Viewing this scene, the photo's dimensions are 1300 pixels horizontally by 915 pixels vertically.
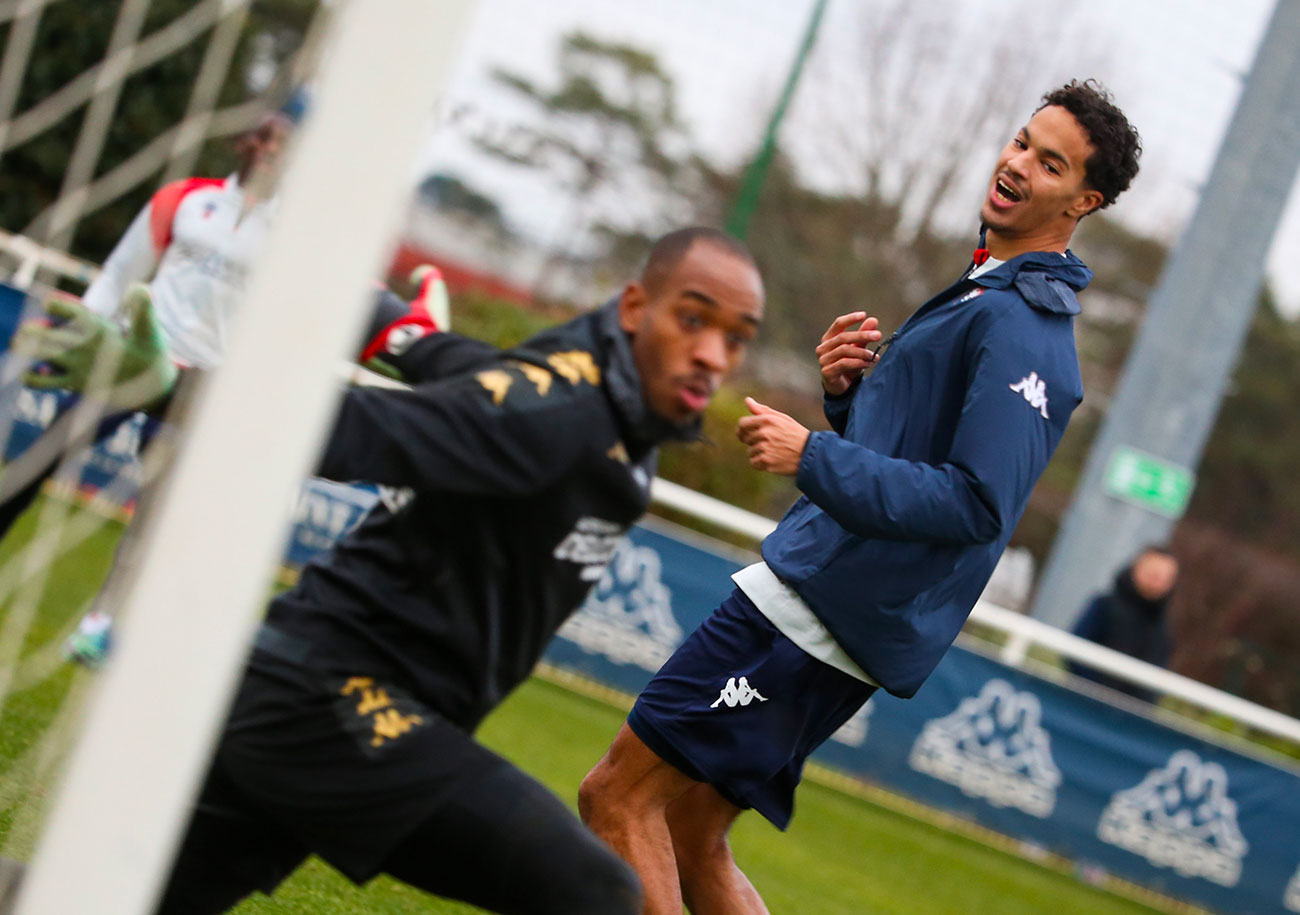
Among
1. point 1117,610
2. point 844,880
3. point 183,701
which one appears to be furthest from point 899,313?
point 183,701

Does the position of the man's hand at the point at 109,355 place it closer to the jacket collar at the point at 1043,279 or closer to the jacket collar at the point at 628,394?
the jacket collar at the point at 628,394

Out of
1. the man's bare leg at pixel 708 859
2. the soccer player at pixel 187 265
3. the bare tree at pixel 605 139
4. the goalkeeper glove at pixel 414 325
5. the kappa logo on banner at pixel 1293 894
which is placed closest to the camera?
the goalkeeper glove at pixel 414 325

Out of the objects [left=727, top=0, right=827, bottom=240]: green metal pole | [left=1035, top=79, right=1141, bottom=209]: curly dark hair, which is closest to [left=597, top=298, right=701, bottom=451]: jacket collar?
[left=1035, top=79, right=1141, bottom=209]: curly dark hair

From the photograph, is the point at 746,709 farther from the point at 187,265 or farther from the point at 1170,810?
the point at 1170,810

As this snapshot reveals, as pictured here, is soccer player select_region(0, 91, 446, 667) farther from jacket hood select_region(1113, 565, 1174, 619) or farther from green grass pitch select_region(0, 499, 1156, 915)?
jacket hood select_region(1113, 565, 1174, 619)

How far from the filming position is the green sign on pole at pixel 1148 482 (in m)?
10.8

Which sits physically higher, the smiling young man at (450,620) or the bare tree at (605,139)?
the bare tree at (605,139)

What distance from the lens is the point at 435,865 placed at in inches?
89.4

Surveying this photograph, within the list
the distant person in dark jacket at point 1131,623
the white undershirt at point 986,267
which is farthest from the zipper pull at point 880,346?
the distant person in dark jacket at point 1131,623

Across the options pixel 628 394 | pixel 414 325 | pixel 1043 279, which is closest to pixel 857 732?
pixel 1043 279

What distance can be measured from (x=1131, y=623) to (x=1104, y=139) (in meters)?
6.33

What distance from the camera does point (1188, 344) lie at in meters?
10.7

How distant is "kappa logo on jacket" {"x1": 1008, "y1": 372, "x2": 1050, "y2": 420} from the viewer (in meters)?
2.80

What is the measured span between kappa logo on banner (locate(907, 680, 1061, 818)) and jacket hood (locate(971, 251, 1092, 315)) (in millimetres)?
5690
